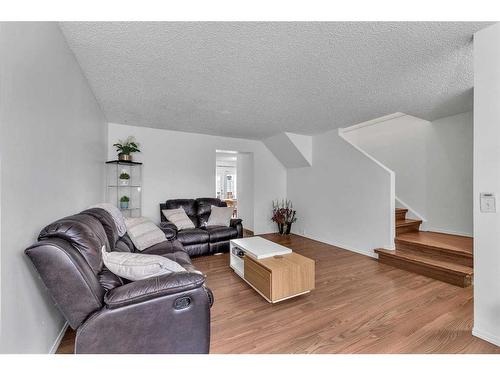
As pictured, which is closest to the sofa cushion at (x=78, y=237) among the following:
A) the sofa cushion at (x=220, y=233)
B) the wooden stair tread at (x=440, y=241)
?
the sofa cushion at (x=220, y=233)

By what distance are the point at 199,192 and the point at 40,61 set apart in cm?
353

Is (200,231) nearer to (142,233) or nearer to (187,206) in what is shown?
(187,206)

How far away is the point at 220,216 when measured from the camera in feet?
13.5

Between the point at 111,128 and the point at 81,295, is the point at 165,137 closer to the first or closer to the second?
the point at 111,128

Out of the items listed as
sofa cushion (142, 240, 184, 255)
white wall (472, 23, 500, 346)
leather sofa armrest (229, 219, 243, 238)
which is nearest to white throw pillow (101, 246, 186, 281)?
sofa cushion (142, 240, 184, 255)

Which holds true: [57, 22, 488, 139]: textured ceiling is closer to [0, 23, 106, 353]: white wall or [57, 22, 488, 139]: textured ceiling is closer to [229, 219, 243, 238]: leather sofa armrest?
[0, 23, 106, 353]: white wall

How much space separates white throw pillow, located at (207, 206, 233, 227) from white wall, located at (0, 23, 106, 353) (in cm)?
239

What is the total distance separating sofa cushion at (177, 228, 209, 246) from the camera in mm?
3359

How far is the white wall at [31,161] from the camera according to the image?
101cm

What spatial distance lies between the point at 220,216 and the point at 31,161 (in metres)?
3.06

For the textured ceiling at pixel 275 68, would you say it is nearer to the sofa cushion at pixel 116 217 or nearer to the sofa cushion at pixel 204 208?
the sofa cushion at pixel 116 217

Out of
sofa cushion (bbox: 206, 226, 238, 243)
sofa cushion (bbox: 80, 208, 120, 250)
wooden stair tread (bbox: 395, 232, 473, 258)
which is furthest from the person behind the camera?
sofa cushion (bbox: 206, 226, 238, 243)

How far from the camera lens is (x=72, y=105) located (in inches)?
74.9

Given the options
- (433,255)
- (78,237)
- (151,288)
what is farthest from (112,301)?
(433,255)
